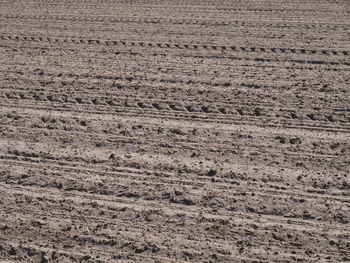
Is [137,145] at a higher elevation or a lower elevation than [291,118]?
lower

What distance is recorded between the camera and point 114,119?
5.99 meters

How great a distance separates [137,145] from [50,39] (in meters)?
4.28

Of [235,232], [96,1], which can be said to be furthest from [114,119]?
[96,1]

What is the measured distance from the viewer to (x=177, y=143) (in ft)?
18.0

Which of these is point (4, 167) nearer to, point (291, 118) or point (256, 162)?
point (256, 162)

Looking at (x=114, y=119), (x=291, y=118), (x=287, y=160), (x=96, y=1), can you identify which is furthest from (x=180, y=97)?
(x=96, y=1)

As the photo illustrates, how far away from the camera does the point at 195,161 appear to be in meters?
5.16

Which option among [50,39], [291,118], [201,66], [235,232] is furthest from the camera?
[50,39]

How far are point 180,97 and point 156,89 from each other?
0.41 meters

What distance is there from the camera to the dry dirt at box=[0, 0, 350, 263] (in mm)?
4191

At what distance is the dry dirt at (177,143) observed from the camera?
13.8ft

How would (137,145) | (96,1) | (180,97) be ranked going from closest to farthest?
(137,145)
(180,97)
(96,1)

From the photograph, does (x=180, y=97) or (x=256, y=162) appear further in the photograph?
(x=180, y=97)

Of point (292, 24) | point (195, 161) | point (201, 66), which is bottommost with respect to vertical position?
point (195, 161)
